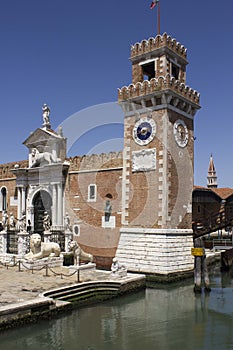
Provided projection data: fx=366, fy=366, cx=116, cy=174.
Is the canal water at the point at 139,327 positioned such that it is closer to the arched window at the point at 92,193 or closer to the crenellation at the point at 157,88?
the arched window at the point at 92,193

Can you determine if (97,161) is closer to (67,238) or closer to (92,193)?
(92,193)

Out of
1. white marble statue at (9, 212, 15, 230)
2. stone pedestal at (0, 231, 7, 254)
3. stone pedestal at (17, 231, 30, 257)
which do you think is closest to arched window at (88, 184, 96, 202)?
stone pedestal at (17, 231, 30, 257)

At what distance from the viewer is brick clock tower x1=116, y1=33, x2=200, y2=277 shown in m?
17.6

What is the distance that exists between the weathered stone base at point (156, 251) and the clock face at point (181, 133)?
4.61 m

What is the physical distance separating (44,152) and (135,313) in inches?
562

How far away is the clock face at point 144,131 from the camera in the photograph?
1855 cm

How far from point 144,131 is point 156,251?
19.9 feet

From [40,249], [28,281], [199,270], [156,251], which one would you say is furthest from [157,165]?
[28,281]

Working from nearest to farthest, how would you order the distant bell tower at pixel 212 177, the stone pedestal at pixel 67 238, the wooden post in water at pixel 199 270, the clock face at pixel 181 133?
the wooden post in water at pixel 199 270
the clock face at pixel 181 133
the stone pedestal at pixel 67 238
the distant bell tower at pixel 212 177

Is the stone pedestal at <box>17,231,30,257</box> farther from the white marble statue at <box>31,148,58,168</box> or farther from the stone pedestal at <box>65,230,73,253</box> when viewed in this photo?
the white marble statue at <box>31,148,58,168</box>

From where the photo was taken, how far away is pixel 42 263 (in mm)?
16641

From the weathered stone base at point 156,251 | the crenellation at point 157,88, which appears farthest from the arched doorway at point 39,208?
the crenellation at point 157,88

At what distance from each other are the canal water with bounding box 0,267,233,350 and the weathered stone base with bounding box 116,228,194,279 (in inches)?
104

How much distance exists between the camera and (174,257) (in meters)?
17.4
